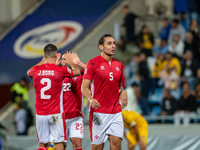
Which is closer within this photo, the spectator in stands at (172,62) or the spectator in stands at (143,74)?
the spectator in stands at (143,74)

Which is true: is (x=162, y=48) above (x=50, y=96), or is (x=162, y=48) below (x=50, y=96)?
above

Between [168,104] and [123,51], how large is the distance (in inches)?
140

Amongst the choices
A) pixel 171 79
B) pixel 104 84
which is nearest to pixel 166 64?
pixel 171 79

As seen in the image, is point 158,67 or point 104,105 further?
point 158,67

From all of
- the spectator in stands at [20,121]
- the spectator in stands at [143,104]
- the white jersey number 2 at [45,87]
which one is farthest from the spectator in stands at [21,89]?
the white jersey number 2 at [45,87]

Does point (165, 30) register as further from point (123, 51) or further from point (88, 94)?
point (88, 94)

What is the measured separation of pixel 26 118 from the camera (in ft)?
42.9

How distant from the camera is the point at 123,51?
1481 cm

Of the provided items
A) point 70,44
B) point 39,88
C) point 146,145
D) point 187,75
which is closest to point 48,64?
point 39,88

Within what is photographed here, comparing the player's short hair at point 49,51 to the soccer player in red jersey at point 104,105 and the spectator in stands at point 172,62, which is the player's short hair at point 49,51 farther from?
the spectator in stands at point 172,62

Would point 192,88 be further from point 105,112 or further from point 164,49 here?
point 105,112

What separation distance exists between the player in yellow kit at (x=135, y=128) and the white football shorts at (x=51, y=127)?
2684 mm

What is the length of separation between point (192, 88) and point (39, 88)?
720 cm

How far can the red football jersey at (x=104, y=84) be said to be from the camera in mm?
Answer: 6828
